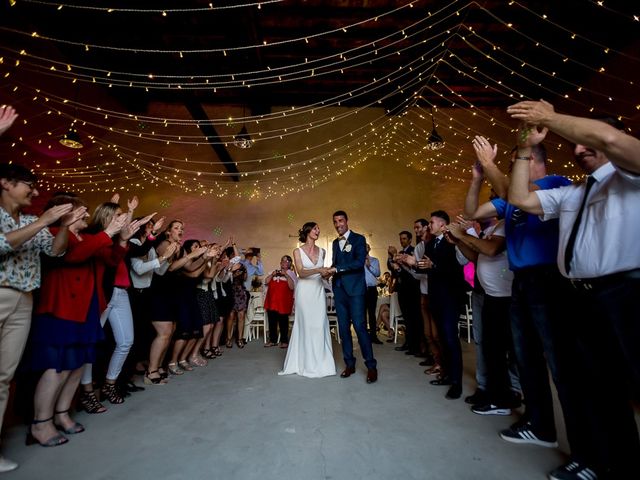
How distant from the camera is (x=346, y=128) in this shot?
9258 millimetres

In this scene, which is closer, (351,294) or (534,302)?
(534,302)

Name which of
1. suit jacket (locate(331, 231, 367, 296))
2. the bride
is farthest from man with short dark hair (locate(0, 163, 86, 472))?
suit jacket (locate(331, 231, 367, 296))

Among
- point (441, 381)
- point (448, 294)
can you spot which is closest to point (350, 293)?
point (448, 294)

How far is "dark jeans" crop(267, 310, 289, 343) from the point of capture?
507 cm

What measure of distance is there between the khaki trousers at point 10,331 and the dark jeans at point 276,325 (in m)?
3.62

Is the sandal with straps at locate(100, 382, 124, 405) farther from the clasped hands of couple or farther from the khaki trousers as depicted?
the clasped hands of couple

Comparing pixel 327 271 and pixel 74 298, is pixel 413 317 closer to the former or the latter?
pixel 327 271

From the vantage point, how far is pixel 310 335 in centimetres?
334

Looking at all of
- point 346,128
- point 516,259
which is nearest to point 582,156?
point 516,259

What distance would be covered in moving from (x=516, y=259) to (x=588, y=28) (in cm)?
629

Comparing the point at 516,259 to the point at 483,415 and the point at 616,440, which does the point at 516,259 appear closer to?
the point at 616,440

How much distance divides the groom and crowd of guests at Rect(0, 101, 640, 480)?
559 mm

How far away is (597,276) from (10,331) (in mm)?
2769

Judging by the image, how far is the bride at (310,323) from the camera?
3268 mm
